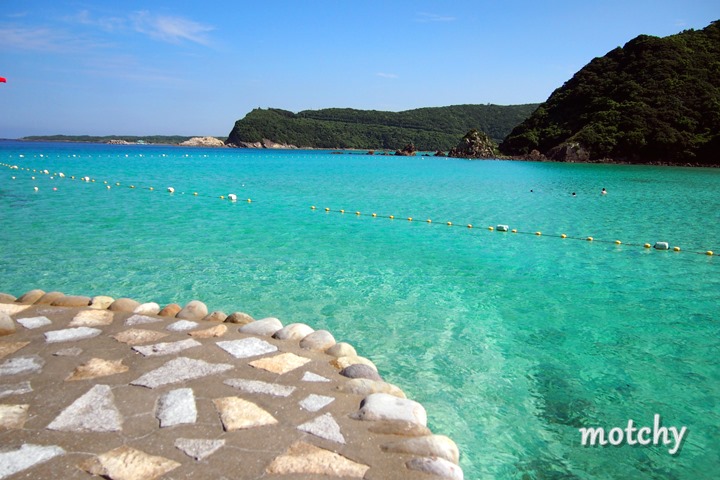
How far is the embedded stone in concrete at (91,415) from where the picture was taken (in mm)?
3457

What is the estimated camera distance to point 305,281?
9555 mm

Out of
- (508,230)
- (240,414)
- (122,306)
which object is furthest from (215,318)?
(508,230)

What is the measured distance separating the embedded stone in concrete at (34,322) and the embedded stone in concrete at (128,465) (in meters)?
3.13

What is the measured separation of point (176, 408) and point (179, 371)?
747mm

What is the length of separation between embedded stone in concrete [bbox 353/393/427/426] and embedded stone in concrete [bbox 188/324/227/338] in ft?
7.41

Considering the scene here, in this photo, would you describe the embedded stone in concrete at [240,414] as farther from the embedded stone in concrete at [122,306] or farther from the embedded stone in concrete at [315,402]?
the embedded stone in concrete at [122,306]

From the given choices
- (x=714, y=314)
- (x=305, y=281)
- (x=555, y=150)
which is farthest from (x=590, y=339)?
(x=555, y=150)

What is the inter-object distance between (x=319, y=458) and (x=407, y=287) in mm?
6333

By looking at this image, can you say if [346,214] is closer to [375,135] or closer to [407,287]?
[407,287]

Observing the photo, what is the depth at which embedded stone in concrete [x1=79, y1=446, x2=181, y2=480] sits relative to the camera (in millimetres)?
2953

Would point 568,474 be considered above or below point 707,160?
below

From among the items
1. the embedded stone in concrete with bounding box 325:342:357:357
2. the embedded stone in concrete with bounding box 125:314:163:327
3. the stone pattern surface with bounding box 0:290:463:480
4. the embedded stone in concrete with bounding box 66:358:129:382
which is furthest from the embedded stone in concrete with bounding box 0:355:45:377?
the embedded stone in concrete with bounding box 325:342:357:357

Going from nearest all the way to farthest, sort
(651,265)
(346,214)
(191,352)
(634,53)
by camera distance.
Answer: (191,352)
(651,265)
(346,214)
(634,53)

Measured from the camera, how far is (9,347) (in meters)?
4.86
